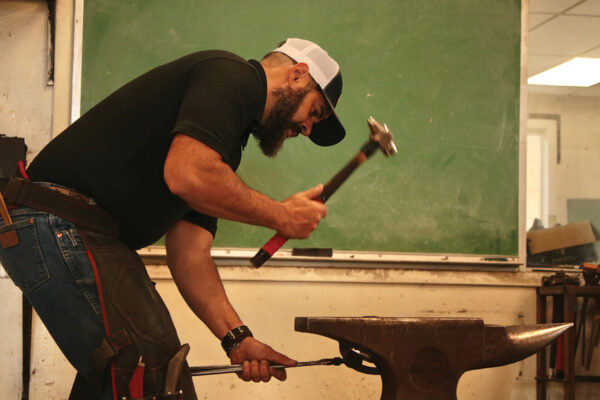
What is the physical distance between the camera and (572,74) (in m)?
4.04

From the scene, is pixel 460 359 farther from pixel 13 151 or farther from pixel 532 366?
pixel 13 151

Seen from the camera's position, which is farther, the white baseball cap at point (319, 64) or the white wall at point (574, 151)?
the white wall at point (574, 151)

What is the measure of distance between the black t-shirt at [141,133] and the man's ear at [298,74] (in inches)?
5.4

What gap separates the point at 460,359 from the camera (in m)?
1.56

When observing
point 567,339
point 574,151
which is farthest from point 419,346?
point 574,151

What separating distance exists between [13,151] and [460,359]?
6.60ft

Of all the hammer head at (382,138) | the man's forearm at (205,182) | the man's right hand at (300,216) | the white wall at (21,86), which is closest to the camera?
the man's forearm at (205,182)

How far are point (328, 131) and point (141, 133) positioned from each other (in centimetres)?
63

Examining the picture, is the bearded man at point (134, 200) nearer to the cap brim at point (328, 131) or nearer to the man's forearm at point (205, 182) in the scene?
the man's forearm at point (205, 182)

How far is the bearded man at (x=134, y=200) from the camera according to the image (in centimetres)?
129

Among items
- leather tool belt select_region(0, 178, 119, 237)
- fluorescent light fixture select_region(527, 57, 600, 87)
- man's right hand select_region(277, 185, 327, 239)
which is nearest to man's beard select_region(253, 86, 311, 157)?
man's right hand select_region(277, 185, 327, 239)

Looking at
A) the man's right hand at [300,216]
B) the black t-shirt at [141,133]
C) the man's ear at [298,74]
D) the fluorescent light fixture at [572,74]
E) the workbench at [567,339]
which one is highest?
the fluorescent light fixture at [572,74]

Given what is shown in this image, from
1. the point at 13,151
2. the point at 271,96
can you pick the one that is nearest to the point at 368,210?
the point at 271,96

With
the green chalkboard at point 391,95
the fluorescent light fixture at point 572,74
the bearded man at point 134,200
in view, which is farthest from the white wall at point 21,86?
the fluorescent light fixture at point 572,74
